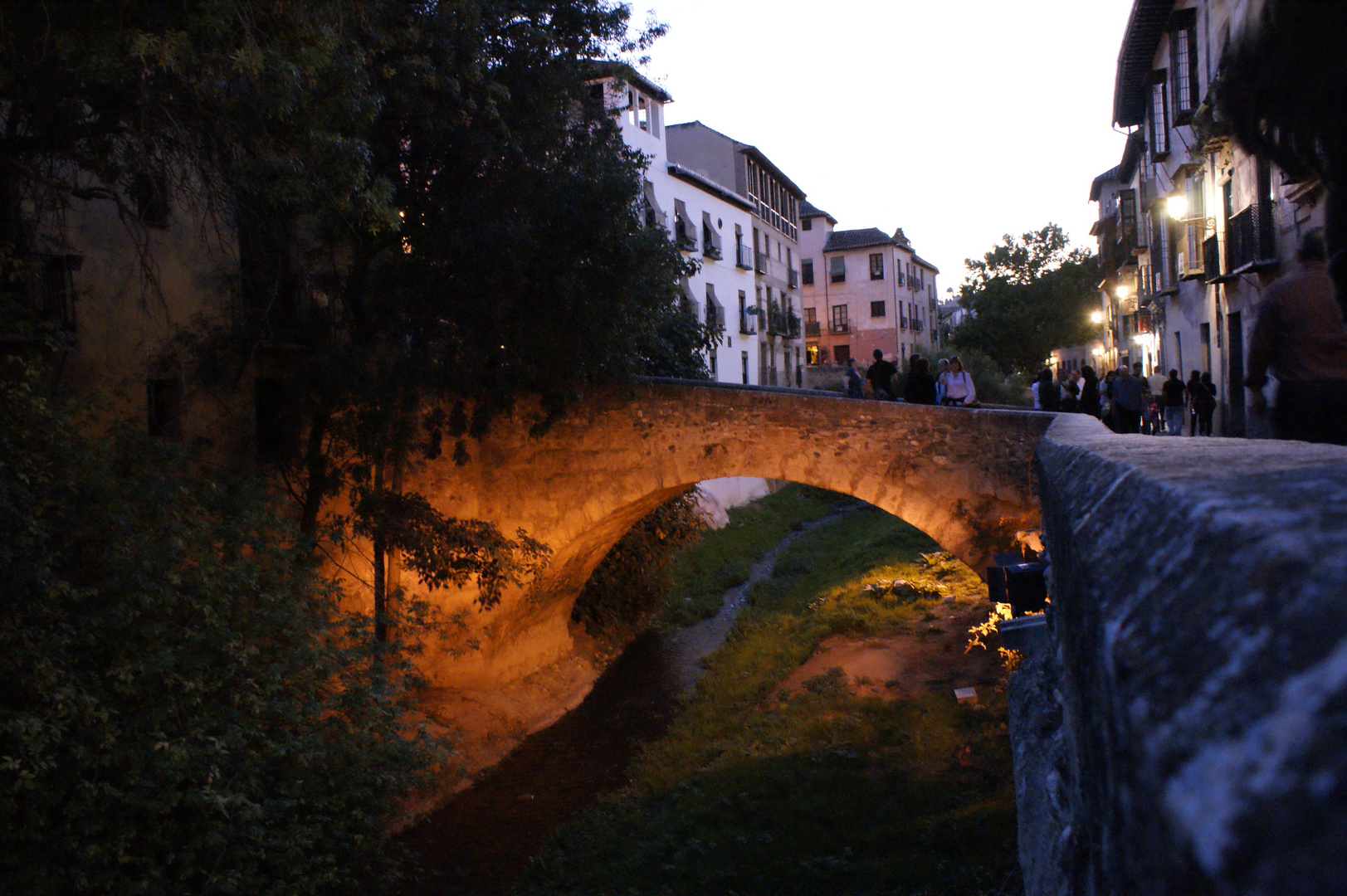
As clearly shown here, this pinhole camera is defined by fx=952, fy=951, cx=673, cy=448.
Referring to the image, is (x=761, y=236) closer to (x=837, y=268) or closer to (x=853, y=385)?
(x=837, y=268)

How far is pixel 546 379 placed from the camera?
10766 mm

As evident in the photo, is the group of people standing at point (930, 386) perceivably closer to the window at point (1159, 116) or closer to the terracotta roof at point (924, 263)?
the window at point (1159, 116)

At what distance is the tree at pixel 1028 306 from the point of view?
143ft

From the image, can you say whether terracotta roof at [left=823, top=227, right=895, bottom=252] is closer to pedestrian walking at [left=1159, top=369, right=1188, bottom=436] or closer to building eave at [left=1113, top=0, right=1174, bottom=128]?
building eave at [left=1113, top=0, right=1174, bottom=128]

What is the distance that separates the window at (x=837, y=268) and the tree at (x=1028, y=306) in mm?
6323

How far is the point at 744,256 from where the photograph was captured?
29.5 m

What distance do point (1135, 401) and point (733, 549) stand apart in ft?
33.1

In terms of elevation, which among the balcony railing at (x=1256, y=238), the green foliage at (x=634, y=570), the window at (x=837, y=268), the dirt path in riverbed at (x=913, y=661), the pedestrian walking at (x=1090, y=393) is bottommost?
the dirt path in riverbed at (x=913, y=661)

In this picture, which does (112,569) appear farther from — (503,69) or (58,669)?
(503,69)

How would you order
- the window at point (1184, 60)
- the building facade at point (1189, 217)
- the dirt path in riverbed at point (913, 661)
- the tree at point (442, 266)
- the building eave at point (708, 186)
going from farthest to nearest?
the building eave at point (708, 186)
the window at point (1184, 60)
the building facade at point (1189, 217)
the dirt path in riverbed at point (913, 661)
the tree at point (442, 266)

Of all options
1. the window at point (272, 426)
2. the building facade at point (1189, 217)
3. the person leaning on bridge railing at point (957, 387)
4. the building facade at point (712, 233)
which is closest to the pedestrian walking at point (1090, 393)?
the building facade at point (1189, 217)

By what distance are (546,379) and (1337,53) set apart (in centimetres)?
962

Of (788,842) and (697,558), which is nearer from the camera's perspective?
(788,842)

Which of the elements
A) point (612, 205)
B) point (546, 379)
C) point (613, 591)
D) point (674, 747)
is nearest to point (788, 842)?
point (674, 747)
